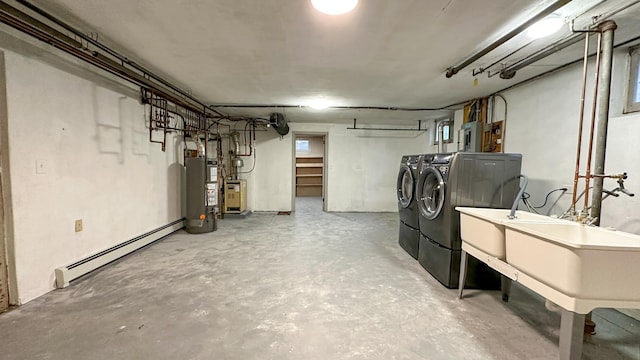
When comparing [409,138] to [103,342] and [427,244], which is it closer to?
[427,244]

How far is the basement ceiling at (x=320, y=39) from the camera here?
5.72ft

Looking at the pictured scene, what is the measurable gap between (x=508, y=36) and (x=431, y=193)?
159 cm

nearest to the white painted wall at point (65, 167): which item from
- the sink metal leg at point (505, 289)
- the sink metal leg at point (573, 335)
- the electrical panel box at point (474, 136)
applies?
the sink metal leg at point (573, 335)

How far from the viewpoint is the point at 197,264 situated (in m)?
2.93

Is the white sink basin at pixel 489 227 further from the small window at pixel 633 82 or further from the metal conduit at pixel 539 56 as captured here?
the metal conduit at pixel 539 56

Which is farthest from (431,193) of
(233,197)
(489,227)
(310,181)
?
(310,181)

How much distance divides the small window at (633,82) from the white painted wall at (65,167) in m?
4.99

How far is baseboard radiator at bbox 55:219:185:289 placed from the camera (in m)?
2.30

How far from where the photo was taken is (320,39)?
7.13ft

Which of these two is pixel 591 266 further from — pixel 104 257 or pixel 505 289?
pixel 104 257

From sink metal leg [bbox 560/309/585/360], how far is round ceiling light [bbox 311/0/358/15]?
2.12 m

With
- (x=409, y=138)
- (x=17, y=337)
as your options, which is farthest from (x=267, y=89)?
(x=409, y=138)

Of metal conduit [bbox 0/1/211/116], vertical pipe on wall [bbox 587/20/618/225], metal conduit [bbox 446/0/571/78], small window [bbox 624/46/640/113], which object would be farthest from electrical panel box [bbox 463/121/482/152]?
metal conduit [bbox 0/1/211/116]

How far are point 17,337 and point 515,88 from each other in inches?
216
